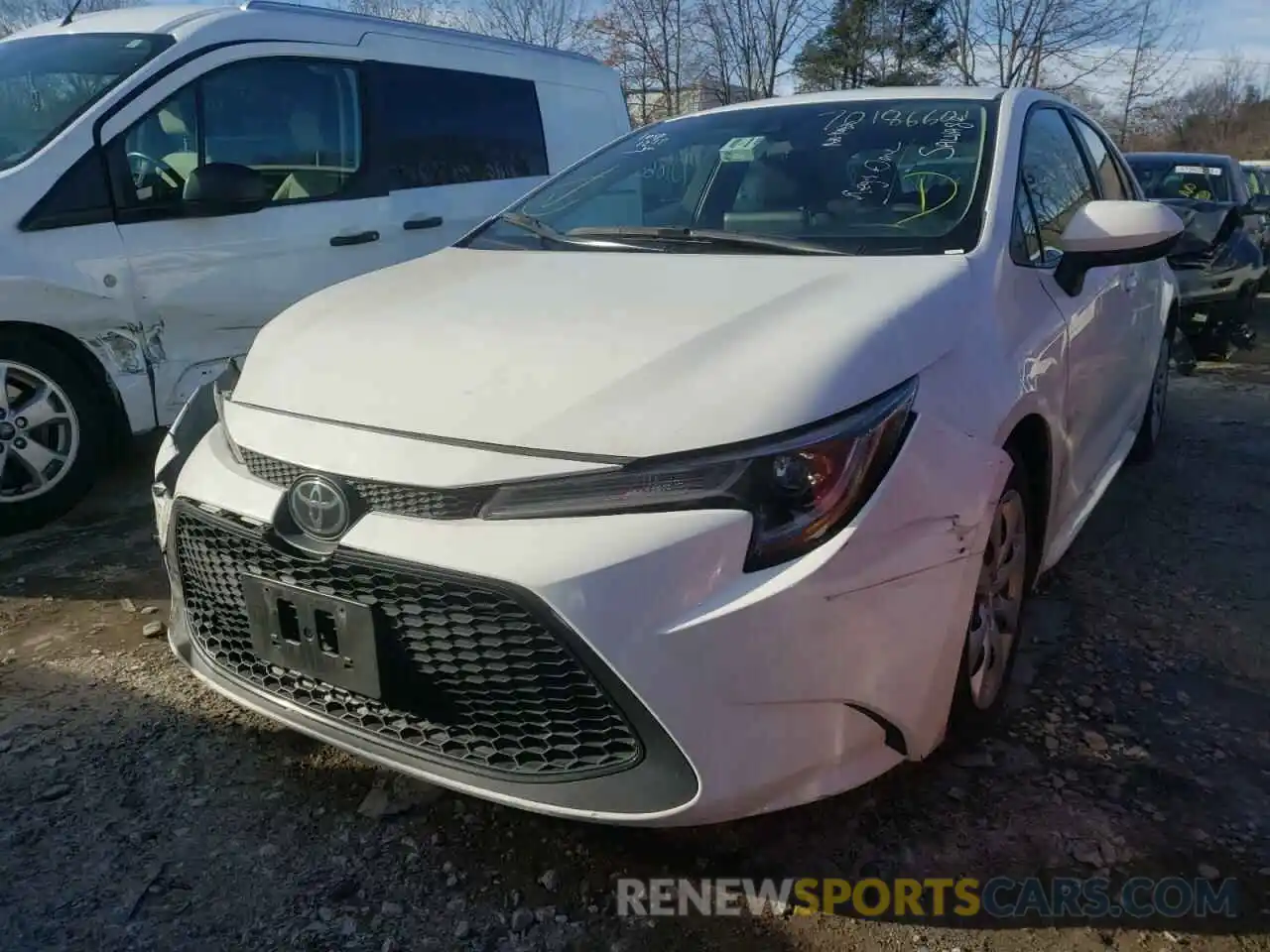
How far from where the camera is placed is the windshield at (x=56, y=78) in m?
3.83

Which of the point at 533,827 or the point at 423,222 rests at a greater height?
the point at 423,222

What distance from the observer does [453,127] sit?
5.15 m

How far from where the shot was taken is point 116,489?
428 cm

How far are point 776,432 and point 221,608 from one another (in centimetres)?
124

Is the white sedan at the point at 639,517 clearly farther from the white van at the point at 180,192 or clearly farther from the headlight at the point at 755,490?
the white van at the point at 180,192

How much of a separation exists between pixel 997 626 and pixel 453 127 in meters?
3.83

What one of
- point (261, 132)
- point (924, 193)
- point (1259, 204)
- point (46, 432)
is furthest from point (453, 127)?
point (1259, 204)

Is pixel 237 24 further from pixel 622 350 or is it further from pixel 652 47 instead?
pixel 652 47

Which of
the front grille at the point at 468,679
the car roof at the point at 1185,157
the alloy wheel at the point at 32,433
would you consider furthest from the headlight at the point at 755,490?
the car roof at the point at 1185,157

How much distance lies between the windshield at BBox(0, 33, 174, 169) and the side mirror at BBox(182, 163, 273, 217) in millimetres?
450

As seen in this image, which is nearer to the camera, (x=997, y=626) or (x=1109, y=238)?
(x=997, y=626)

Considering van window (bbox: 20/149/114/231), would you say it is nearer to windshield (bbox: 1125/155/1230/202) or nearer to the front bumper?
the front bumper

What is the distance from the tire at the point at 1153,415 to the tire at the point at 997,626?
92.4 inches

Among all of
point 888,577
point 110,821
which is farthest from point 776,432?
point 110,821
